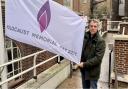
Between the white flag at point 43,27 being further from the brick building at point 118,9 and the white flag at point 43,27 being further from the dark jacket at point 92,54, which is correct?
the brick building at point 118,9

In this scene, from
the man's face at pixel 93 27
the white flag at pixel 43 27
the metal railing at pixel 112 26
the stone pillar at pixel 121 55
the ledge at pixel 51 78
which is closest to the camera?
the white flag at pixel 43 27

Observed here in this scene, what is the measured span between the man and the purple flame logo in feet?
2.24

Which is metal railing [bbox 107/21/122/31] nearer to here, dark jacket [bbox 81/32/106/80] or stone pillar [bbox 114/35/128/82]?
stone pillar [bbox 114/35/128/82]

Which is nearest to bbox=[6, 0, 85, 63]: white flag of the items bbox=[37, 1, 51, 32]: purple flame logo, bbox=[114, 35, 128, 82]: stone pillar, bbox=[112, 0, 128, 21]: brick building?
bbox=[37, 1, 51, 32]: purple flame logo

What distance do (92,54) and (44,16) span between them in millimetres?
993

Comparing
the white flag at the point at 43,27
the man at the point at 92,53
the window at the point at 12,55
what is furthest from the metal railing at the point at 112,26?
the white flag at the point at 43,27

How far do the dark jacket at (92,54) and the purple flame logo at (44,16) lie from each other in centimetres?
73

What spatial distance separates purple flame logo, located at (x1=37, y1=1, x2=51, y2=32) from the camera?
3.96 metres

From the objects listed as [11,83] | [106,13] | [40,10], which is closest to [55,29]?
[40,10]

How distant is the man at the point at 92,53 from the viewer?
13.8 ft

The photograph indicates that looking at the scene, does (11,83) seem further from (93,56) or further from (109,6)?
(109,6)

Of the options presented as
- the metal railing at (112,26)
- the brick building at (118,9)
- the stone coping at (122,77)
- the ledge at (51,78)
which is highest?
the brick building at (118,9)

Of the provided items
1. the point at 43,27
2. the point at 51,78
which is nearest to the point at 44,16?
the point at 43,27

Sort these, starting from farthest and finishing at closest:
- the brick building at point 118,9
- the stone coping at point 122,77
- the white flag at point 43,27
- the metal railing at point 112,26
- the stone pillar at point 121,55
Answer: the brick building at point 118,9, the metal railing at point 112,26, the stone pillar at point 121,55, the stone coping at point 122,77, the white flag at point 43,27
